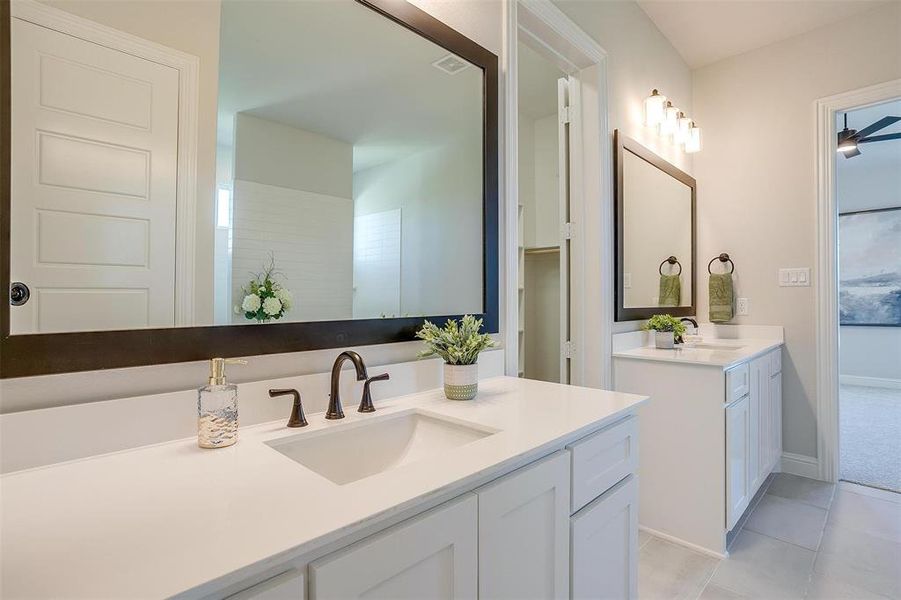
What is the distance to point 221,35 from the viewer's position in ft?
3.07

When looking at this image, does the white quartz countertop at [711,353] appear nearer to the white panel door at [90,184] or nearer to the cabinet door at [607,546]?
the cabinet door at [607,546]

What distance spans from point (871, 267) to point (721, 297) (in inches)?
143

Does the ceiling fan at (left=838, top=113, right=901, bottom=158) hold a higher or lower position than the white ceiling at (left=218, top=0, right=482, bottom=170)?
higher

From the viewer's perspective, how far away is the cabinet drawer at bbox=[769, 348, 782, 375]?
8.42ft

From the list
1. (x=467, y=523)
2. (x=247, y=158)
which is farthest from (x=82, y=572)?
(x=247, y=158)

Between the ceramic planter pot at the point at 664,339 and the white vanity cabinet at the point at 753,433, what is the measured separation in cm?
35

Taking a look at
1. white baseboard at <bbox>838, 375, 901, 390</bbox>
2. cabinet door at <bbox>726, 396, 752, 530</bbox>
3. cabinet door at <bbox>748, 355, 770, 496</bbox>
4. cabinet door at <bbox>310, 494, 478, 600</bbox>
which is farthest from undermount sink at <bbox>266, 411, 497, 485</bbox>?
white baseboard at <bbox>838, 375, 901, 390</bbox>

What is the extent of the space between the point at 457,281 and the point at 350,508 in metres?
0.97

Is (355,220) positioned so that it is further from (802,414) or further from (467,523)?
(802,414)

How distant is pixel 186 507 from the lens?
579 mm

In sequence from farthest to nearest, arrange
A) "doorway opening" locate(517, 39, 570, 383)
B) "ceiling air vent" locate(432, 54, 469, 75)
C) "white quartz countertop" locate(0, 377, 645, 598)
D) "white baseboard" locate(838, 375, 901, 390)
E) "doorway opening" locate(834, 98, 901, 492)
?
"white baseboard" locate(838, 375, 901, 390) < "doorway opening" locate(834, 98, 901, 492) < "doorway opening" locate(517, 39, 570, 383) < "ceiling air vent" locate(432, 54, 469, 75) < "white quartz countertop" locate(0, 377, 645, 598)

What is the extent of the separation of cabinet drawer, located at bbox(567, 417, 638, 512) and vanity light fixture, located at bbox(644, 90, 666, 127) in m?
2.08

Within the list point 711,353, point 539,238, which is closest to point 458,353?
point 711,353

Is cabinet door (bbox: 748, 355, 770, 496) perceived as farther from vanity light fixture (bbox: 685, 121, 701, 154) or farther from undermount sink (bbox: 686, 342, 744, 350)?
vanity light fixture (bbox: 685, 121, 701, 154)
